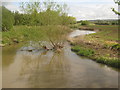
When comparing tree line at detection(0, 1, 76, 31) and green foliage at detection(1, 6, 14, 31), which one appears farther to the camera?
green foliage at detection(1, 6, 14, 31)

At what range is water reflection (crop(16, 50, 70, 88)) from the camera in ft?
26.9

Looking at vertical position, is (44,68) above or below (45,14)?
below

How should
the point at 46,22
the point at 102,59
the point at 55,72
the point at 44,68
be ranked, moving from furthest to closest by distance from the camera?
the point at 46,22
the point at 102,59
the point at 44,68
the point at 55,72

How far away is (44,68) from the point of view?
10375 mm

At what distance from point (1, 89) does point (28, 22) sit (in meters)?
8.93

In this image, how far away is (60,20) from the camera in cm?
1446

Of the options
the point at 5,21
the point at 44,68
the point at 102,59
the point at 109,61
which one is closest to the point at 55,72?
the point at 44,68

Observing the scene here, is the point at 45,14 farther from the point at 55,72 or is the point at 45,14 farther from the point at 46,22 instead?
the point at 55,72

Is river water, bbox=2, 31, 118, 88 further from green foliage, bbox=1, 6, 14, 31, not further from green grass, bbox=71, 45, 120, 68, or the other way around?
green foliage, bbox=1, 6, 14, 31

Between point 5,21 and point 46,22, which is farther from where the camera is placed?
point 5,21

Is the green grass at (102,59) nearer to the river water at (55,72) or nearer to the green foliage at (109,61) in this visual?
the green foliage at (109,61)

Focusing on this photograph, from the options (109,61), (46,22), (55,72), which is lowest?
(55,72)

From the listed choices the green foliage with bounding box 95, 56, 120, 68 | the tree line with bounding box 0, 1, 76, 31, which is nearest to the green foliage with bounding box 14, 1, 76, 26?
the tree line with bounding box 0, 1, 76, 31

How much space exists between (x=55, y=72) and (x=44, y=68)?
3.58ft
